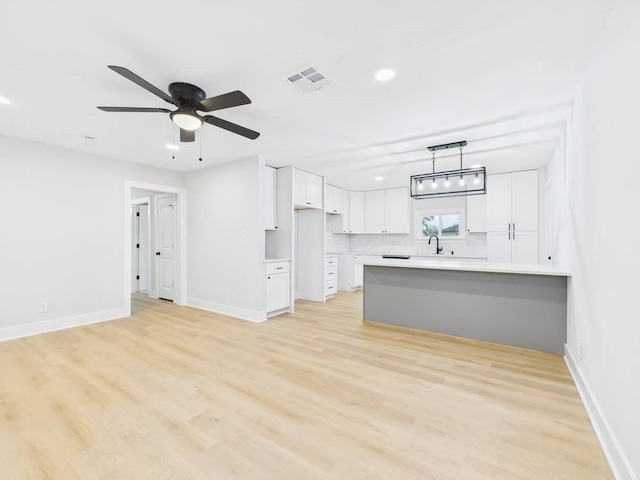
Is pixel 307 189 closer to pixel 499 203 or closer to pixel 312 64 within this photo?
pixel 312 64

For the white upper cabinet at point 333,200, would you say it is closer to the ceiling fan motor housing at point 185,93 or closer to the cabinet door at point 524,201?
the cabinet door at point 524,201

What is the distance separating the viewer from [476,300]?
3.52 m

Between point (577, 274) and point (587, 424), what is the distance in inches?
47.8

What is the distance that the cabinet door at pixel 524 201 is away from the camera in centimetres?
517

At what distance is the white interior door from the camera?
5758 millimetres

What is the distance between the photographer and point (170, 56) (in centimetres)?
209

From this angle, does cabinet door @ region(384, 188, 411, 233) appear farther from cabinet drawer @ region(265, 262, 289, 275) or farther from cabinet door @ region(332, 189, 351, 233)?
cabinet drawer @ region(265, 262, 289, 275)

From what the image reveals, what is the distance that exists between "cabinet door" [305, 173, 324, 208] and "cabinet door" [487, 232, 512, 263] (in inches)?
131

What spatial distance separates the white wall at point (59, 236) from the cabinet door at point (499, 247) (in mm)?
6460

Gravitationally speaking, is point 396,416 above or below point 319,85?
below

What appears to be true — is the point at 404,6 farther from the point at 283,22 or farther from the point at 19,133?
the point at 19,133

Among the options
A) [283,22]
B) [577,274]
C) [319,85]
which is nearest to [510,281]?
[577,274]

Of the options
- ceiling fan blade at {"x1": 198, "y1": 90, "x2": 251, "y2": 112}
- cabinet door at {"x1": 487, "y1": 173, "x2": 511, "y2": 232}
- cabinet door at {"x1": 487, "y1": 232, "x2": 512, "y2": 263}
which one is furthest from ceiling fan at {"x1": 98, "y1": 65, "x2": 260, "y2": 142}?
cabinet door at {"x1": 487, "y1": 232, "x2": 512, "y2": 263}

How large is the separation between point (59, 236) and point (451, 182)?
5537 mm
